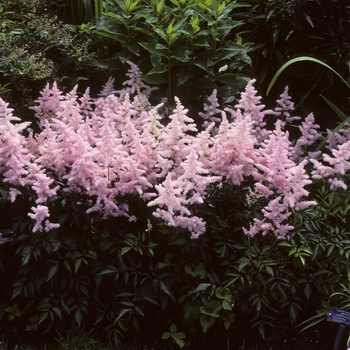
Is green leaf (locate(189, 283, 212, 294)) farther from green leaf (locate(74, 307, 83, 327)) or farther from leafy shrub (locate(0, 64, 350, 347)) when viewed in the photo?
green leaf (locate(74, 307, 83, 327))

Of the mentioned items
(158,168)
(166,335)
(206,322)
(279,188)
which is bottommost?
(166,335)

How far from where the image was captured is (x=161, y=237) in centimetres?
370

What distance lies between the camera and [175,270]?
143 inches

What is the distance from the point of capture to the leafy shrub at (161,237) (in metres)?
3.50

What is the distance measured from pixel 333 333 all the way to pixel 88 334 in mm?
1558

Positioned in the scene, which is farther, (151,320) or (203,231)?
(151,320)

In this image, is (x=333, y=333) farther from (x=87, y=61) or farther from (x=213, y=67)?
(x=87, y=61)

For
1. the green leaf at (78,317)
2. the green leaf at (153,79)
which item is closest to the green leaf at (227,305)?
the green leaf at (78,317)

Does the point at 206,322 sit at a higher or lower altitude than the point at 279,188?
lower

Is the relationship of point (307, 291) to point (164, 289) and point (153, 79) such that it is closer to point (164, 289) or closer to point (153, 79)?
point (164, 289)

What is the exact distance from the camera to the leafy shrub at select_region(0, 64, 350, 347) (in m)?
3.50

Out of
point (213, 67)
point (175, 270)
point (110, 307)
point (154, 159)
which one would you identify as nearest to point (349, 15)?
point (213, 67)

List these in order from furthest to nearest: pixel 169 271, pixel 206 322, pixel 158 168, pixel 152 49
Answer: pixel 152 49
pixel 158 168
pixel 169 271
pixel 206 322

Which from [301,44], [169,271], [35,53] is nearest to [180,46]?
[35,53]
